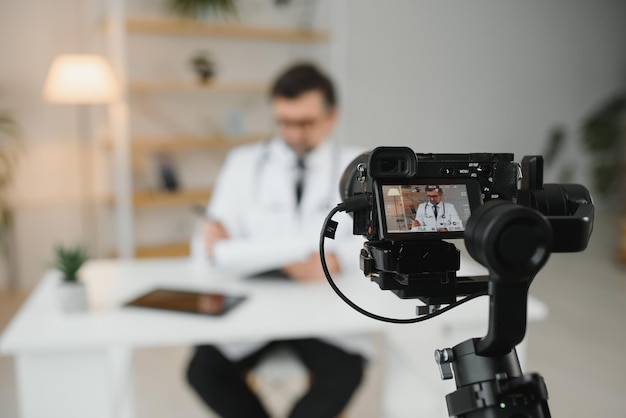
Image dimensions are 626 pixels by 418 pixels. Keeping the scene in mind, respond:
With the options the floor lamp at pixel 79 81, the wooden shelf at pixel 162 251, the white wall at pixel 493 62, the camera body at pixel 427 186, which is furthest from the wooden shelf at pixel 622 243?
the camera body at pixel 427 186

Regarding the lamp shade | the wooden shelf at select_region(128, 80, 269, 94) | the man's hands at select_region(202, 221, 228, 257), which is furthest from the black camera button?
the wooden shelf at select_region(128, 80, 269, 94)

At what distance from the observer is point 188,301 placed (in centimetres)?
125

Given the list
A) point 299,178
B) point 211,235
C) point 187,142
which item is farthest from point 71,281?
point 187,142

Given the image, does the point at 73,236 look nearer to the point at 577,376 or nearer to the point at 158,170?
the point at 158,170

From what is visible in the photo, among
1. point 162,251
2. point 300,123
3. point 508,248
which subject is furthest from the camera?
point 162,251

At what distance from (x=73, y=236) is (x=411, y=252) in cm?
318

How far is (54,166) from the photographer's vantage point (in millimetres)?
3137

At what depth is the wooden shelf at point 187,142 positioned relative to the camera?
3127 mm

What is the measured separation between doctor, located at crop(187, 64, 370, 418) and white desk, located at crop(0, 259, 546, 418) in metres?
0.09

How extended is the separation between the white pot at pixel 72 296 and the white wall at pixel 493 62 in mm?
938

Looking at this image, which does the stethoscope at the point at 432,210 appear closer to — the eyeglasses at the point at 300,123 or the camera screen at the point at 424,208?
the camera screen at the point at 424,208

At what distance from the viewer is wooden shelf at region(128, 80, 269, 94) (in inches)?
120

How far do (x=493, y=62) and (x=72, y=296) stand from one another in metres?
1.95

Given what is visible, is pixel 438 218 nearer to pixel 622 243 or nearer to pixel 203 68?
pixel 203 68
